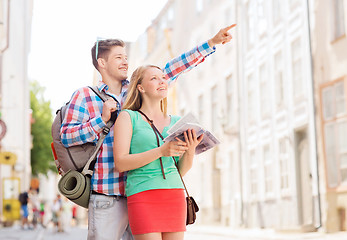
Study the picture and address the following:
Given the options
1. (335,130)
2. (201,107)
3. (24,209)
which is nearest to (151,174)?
(335,130)

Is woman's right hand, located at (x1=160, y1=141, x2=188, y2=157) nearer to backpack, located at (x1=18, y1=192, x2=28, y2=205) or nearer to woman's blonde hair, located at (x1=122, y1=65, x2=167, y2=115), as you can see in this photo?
woman's blonde hair, located at (x1=122, y1=65, x2=167, y2=115)

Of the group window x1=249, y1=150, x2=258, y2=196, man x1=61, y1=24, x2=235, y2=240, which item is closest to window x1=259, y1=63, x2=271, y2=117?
window x1=249, y1=150, x2=258, y2=196

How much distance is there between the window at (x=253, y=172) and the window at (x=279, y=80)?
331 centimetres

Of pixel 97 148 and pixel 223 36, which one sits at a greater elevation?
pixel 223 36

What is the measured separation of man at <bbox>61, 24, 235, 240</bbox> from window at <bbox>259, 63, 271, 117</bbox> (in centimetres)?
1850

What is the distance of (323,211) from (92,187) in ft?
47.2

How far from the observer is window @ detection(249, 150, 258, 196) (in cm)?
2350

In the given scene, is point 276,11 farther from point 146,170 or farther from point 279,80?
point 146,170

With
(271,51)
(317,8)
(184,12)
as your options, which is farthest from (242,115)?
(184,12)

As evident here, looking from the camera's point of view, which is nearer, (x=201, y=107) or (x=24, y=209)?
(x=24, y=209)

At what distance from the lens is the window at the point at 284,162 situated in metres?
20.3

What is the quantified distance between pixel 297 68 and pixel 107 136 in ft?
53.8

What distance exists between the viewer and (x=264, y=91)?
891 inches

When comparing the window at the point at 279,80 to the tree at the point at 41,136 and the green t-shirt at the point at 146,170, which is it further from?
the tree at the point at 41,136
